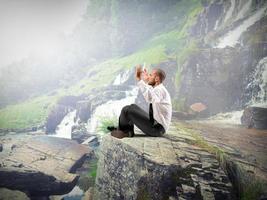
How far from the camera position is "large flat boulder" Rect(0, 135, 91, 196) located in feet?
26.7

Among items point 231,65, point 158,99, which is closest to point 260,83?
point 231,65

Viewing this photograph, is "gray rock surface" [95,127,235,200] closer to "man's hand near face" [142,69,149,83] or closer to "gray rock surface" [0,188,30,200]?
"man's hand near face" [142,69,149,83]

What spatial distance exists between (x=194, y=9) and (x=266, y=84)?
681 cm

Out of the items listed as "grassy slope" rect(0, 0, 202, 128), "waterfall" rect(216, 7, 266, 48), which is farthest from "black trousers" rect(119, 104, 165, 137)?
"waterfall" rect(216, 7, 266, 48)

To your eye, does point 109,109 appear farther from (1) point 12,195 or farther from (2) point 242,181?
(2) point 242,181

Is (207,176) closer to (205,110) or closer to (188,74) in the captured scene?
(205,110)

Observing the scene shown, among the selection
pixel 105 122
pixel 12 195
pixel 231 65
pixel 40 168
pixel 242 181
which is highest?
pixel 231 65

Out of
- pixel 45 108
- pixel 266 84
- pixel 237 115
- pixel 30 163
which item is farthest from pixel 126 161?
pixel 45 108

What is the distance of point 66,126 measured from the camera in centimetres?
1270

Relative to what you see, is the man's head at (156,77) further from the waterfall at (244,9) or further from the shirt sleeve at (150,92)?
the waterfall at (244,9)

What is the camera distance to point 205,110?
1078 centimetres

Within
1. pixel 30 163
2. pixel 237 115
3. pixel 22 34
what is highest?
pixel 22 34

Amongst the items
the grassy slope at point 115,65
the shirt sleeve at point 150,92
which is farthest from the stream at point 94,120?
the shirt sleeve at point 150,92

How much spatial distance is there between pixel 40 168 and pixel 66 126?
176 inches
